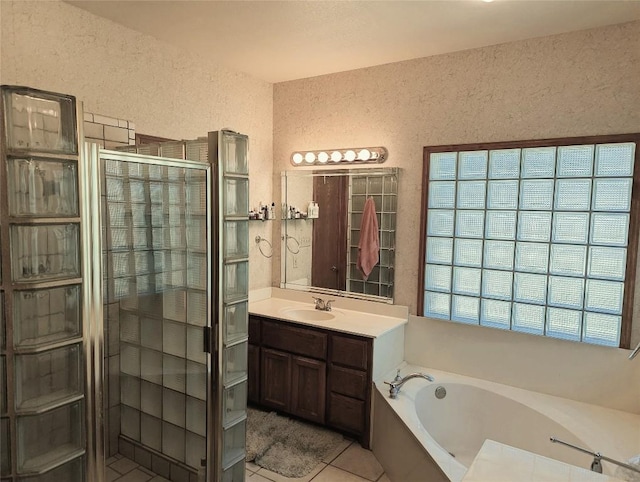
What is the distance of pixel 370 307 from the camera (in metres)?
3.54

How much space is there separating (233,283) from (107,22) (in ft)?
5.88

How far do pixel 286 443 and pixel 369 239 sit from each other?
5.20 feet

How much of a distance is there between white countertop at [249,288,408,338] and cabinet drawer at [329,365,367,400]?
0.90ft

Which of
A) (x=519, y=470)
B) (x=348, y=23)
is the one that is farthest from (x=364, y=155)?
(x=519, y=470)

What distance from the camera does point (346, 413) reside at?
3.05 meters

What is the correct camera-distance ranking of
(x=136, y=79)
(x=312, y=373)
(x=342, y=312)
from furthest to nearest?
1. (x=342, y=312)
2. (x=312, y=373)
3. (x=136, y=79)

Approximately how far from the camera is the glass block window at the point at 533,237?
2.62 metres

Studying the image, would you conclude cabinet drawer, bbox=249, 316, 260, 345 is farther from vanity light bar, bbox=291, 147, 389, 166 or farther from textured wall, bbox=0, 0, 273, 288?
vanity light bar, bbox=291, 147, 389, 166

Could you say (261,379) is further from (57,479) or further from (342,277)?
(57,479)

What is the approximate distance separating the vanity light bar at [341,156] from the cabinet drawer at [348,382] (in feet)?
5.20

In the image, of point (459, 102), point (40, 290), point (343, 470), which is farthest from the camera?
point (459, 102)

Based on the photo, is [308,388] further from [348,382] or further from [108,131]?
[108,131]

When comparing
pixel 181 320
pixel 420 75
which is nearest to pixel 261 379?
pixel 181 320

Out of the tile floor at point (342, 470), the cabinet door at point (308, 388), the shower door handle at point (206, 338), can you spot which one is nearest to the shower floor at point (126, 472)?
the shower door handle at point (206, 338)
